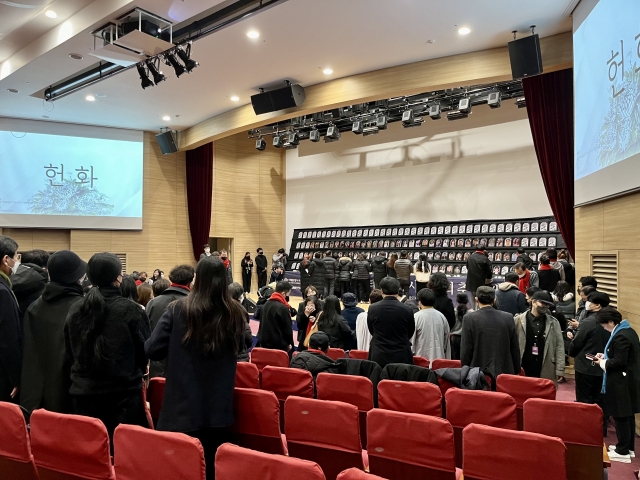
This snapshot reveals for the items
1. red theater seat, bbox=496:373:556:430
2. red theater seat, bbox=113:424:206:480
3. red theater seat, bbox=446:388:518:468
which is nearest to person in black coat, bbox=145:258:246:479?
red theater seat, bbox=113:424:206:480

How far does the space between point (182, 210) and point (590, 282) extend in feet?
39.0

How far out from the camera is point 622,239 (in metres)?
4.83

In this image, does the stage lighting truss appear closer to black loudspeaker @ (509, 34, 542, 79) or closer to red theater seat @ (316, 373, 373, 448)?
black loudspeaker @ (509, 34, 542, 79)

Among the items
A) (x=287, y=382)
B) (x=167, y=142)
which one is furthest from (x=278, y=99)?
(x=287, y=382)

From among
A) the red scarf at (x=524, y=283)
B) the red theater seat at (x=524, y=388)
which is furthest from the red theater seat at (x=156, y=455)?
the red scarf at (x=524, y=283)

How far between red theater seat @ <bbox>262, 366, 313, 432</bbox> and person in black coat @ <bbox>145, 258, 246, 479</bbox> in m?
0.89

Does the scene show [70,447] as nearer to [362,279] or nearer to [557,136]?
[557,136]

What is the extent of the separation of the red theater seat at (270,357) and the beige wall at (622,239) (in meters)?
3.23

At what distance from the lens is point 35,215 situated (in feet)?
39.6

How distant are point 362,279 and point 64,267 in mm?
9458

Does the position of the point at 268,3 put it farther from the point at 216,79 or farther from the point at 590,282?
the point at 590,282

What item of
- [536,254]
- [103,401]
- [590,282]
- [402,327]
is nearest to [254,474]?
[103,401]

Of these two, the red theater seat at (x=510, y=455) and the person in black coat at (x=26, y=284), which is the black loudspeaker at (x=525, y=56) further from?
the person in black coat at (x=26, y=284)

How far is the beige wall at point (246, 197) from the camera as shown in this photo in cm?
1506
